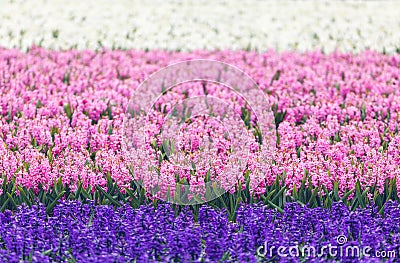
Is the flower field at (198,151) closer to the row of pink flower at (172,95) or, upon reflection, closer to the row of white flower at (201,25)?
the row of pink flower at (172,95)

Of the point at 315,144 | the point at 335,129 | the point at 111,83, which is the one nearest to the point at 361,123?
the point at 335,129

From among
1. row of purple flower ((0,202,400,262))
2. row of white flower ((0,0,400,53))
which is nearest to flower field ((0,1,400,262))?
row of purple flower ((0,202,400,262))

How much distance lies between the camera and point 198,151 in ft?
22.6

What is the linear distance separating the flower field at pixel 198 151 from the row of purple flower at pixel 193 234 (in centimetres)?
1

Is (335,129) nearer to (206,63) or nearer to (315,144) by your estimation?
(315,144)

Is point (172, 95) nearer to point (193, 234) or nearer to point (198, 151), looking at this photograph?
point (198, 151)

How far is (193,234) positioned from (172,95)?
409cm

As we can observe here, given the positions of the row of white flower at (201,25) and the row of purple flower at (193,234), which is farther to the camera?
the row of white flower at (201,25)

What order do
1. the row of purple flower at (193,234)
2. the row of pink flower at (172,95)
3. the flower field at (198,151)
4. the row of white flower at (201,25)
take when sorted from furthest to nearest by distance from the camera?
the row of white flower at (201,25), the row of pink flower at (172,95), the flower field at (198,151), the row of purple flower at (193,234)

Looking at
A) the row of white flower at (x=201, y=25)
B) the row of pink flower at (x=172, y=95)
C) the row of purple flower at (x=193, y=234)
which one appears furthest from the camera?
the row of white flower at (x=201, y=25)

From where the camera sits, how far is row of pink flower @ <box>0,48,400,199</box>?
6.36 metres

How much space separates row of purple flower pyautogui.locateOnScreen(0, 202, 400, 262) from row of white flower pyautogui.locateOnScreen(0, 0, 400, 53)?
703 cm

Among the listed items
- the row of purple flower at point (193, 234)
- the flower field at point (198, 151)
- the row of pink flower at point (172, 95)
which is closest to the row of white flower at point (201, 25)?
A: the flower field at point (198, 151)

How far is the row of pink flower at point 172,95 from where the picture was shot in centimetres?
636
